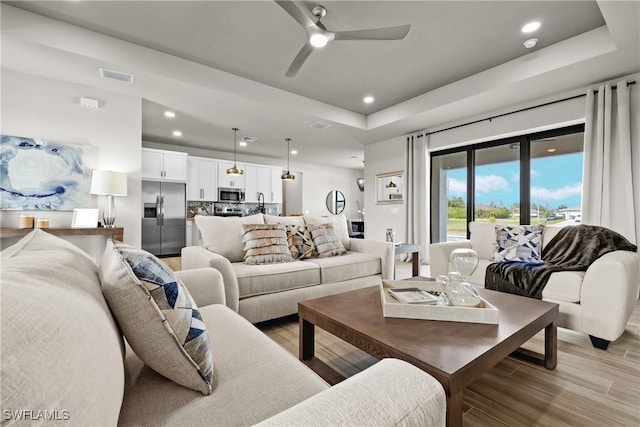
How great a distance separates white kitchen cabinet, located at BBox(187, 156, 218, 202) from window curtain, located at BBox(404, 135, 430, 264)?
171 inches

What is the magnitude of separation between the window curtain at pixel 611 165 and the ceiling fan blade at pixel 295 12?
3498 mm

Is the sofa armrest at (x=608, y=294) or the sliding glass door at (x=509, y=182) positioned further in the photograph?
the sliding glass door at (x=509, y=182)

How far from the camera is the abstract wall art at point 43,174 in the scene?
3.06 m

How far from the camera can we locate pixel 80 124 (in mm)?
3428

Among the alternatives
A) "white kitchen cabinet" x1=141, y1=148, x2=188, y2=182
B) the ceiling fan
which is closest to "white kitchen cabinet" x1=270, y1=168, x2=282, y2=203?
"white kitchen cabinet" x1=141, y1=148, x2=188, y2=182

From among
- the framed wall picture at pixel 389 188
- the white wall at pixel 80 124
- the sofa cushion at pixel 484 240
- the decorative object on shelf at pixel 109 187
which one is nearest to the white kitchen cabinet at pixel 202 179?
the white wall at pixel 80 124

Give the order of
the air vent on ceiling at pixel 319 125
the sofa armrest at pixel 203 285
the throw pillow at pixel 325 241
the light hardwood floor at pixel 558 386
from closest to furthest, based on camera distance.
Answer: the light hardwood floor at pixel 558 386, the sofa armrest at pixel 203 285, the throw pillow at pixel 325 241, the air vent on ceiling at pixel 319 125

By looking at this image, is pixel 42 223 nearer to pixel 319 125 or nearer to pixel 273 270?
pixel 273 270

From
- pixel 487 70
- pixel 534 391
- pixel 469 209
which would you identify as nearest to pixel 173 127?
pixel 487 70

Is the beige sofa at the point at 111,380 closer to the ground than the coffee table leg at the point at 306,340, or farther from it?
farther from it

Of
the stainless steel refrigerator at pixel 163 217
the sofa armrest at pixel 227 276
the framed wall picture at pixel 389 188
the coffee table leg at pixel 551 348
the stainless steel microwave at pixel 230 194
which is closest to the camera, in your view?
the coffee table leg at pixel 551 348

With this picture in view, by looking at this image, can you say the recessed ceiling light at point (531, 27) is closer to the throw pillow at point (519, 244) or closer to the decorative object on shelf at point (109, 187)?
the throw pillow at point (519, 244)

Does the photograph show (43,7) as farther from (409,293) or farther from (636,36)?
(636,36)

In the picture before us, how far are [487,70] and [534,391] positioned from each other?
361cm
